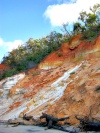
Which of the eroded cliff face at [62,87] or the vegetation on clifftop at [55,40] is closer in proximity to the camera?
the eroded cliff face at [62,87]

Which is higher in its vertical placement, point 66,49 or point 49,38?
point 49,38

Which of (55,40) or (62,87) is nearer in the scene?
(62,87)

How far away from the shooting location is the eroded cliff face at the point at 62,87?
20359 millimetres

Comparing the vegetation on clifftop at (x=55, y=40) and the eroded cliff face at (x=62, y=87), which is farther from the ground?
the vegetation on clifftop at (x=55, y=40)

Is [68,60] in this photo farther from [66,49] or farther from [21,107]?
[21,107]

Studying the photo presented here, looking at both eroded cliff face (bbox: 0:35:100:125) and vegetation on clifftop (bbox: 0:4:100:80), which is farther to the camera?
vegetation on clifftop (bbox: 0:4:100:80)

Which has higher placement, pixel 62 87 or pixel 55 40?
pixel 55 40

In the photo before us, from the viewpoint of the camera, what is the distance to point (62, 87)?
26438 mm

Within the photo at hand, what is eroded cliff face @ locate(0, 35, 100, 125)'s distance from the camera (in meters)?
20.4

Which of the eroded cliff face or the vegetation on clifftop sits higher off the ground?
the vegetation on clifftop

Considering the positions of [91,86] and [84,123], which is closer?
[84,123]

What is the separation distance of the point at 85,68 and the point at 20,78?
10.5 metres

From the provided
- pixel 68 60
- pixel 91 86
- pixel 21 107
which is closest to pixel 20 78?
pixel 68 60

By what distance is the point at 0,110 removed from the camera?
29812 millimetres
